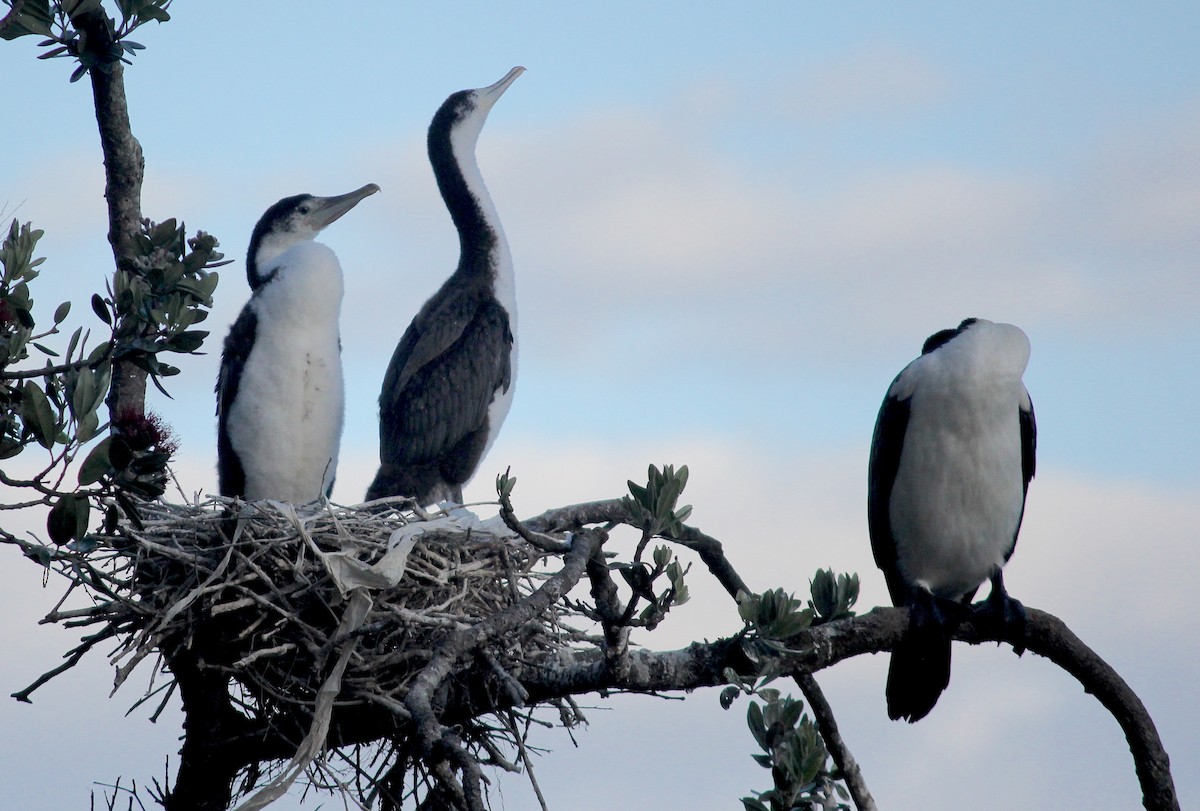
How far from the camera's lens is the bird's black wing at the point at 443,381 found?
17.7 ft

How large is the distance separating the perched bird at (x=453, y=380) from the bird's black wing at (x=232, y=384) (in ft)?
1.85

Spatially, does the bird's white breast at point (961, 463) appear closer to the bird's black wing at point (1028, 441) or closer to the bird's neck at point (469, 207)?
the bird's black wing at point (1028, 441)

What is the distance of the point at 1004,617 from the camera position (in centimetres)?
373

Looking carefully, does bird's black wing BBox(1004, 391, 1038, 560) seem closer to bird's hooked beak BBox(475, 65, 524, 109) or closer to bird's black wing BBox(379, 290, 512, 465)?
bird's black wing BBox(379, 290, 512, 465)

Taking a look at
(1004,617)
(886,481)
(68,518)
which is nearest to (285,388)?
(886,481)

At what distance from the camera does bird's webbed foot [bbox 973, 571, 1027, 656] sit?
11.8ft

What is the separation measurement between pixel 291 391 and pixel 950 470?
94.8 inches

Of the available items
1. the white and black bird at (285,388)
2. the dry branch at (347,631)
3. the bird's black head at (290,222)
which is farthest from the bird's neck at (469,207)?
the dry branch at (347,631)

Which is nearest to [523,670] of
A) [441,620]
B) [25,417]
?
[441,620]

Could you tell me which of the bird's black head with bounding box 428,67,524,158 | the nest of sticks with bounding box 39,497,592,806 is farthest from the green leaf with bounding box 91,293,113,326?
the bird's black head with bounding box 428,67,524,158

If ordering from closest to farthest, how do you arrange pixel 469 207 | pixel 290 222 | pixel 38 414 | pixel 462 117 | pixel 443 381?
pixel 38 414 → pixel 443 381 → pixel 290 222 → pixel 469 207 → pixel 462 117

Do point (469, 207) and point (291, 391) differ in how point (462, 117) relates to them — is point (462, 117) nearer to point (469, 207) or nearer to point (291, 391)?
point (469, 207)

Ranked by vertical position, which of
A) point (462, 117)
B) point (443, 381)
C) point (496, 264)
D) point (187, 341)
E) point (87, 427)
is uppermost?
point (462, 117)

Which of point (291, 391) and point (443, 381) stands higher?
point (443, 381)
